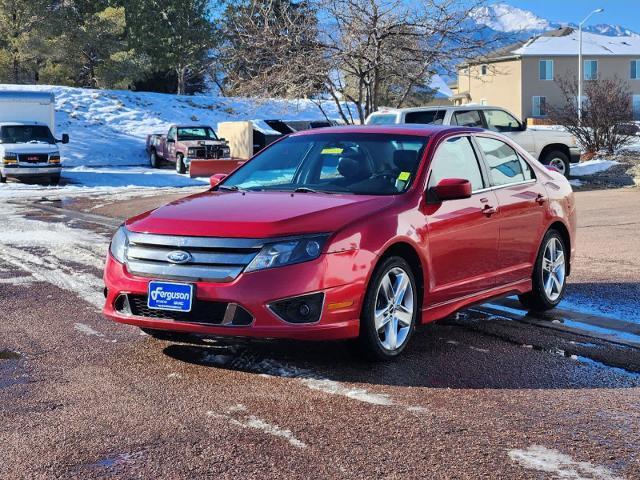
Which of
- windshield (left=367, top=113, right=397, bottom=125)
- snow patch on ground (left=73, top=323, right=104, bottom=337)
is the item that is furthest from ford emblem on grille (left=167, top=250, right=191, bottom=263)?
windshield (left=367, top=113, right=397, bottom=125)

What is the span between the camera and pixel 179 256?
5250mm

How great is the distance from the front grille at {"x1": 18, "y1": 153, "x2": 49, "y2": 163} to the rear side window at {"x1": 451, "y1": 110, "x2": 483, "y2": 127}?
45.6 feet

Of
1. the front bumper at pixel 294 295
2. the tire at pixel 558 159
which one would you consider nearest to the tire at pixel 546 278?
the front bumper at pixel 294 295

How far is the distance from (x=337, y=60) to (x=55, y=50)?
23.8 meters

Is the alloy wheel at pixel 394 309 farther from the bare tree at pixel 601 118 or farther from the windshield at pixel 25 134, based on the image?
the windshield at pixel 25 134

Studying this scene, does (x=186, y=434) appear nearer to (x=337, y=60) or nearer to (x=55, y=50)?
(x=337, y=60)

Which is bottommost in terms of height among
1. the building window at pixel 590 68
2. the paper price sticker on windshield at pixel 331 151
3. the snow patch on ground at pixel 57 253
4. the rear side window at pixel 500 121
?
the snow patch on ground at pixel 57 253

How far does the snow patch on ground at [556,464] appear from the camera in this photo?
12.1 ft

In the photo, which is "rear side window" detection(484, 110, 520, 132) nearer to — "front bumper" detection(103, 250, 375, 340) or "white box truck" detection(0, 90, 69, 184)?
"front bumper" detection(103, 250, 375, 340)

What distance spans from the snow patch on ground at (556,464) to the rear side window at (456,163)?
253 centimetres

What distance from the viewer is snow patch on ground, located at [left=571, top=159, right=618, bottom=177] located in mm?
22719

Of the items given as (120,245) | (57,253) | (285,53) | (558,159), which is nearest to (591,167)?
(558,159)

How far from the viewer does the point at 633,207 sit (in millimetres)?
15555

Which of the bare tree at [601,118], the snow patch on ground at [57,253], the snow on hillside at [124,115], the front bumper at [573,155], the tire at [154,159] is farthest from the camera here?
the snow on hillside at [124,115]
